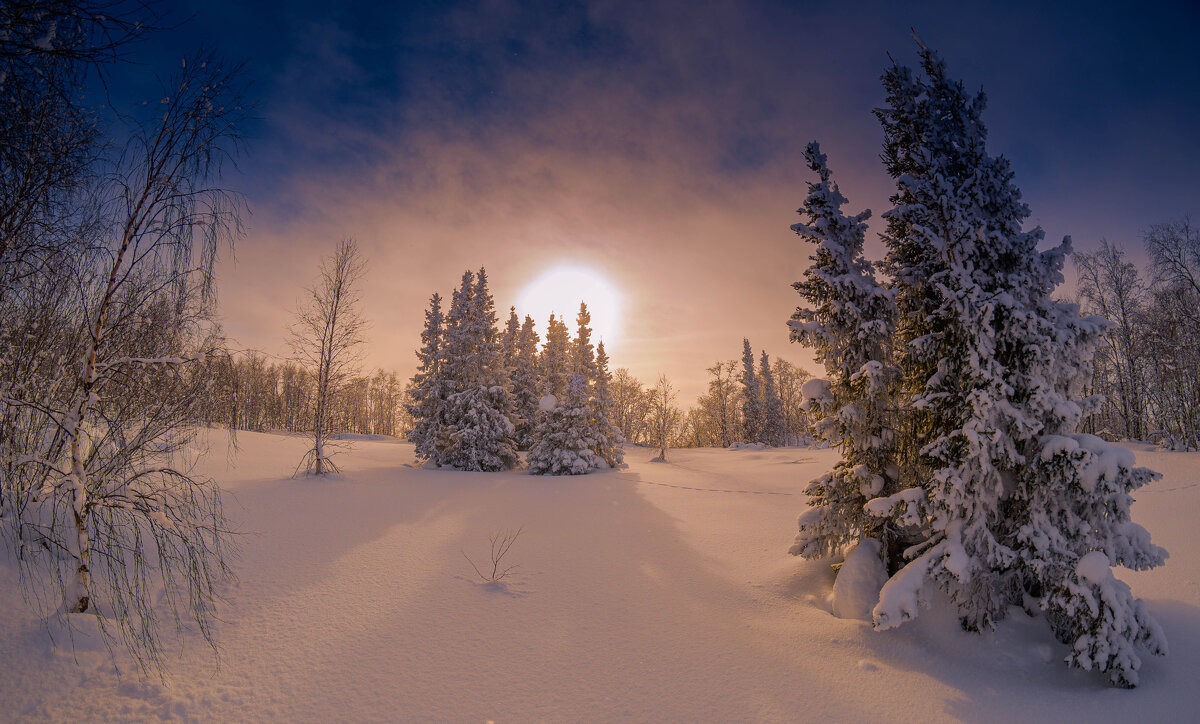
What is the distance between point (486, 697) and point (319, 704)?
58.9 inches

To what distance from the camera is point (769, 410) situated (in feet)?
156

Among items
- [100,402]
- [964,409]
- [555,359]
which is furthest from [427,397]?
[964,409]

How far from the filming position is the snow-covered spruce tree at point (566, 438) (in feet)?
72.1

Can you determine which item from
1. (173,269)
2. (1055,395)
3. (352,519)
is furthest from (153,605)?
(1055,395)

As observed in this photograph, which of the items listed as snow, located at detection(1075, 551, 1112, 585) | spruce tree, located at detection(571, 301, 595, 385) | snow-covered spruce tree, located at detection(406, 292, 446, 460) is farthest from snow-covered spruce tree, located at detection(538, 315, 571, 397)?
snow, located at detection(1075, 551, 1112, 585)

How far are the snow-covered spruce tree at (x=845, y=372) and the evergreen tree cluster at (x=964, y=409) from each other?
0.03 m

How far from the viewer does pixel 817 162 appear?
705 centimetres

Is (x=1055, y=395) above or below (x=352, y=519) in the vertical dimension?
above

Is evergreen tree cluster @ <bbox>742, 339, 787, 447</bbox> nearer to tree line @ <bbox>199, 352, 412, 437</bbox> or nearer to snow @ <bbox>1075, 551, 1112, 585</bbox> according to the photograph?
tree line @ <bbox>199, 352, 412, 437</bbox>

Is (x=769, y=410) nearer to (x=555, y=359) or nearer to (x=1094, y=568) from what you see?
(x=555, y=359)

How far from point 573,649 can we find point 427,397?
67.9ft

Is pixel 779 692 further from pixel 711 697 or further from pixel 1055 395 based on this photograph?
pixel 1055 395

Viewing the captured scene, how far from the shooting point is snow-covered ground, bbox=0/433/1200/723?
388 centimetres

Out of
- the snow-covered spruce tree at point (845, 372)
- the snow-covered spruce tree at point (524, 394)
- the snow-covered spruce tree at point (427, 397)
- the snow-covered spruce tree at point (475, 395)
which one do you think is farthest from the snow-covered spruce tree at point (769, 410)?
the snow-covered spruce tree at point (845, 372)
